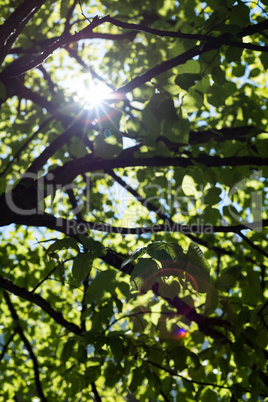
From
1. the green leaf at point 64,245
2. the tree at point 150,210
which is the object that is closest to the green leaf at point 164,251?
the tree at point 150,210

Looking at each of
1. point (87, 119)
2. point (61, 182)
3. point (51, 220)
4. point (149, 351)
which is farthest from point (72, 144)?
point (149, 351)

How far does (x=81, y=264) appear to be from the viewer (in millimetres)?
1792

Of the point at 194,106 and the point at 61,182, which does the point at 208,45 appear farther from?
the point at 61,182

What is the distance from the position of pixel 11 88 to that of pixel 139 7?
10.1 ft

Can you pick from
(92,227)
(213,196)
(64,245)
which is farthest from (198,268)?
(213,196)

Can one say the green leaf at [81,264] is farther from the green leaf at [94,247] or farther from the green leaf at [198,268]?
the green leaf at [198,268]

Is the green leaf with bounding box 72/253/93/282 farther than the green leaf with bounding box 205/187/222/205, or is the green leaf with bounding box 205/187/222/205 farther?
the green leaf with bounding box 205/187/222/205

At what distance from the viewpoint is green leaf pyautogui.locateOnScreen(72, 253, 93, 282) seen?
178 cm

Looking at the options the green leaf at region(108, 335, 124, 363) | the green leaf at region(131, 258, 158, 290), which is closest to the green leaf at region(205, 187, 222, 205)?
the green leaf at region(108, 335, 124, 363)

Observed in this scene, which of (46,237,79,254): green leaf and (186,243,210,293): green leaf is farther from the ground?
(46,237,79,254): green leaf

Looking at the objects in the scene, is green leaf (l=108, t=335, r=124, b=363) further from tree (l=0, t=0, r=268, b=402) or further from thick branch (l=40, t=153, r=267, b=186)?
thick branch (l=40, t=153, r=267, b=186)

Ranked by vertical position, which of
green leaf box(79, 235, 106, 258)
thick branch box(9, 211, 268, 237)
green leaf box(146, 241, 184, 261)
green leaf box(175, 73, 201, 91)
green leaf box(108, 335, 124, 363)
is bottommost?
green leaf box(108, 335, 124, 363)

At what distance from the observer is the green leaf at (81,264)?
69.9 inches

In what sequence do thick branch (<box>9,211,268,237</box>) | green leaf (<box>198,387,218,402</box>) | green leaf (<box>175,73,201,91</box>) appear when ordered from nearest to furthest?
1. green leaf (<box>175,73,201,91</box>)
2. thick branch (<box>9,211,268,237</box>)
3. green leaf (<box>198,387,218,402</box>)
